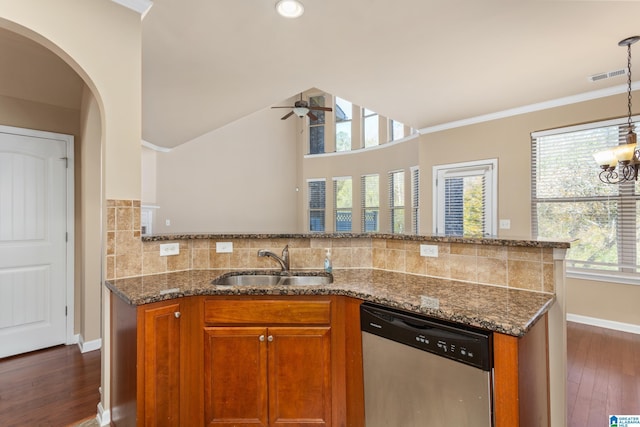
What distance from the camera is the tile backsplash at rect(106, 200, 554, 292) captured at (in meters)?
1.65

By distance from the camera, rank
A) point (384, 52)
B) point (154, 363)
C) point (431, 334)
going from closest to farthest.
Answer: point (431, 334) → point (154, 363) → point (384, 52)

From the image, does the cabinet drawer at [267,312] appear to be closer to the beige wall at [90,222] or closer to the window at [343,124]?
the beige wall at [90,222]

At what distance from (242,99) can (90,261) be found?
2321mm

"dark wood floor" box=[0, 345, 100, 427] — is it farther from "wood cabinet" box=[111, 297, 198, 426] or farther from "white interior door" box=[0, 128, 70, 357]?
"wood cabinet" box=[111, 297, 198, 426]


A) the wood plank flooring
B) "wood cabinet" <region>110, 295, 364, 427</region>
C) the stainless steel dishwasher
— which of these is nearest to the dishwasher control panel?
the stainless steel dishwasher

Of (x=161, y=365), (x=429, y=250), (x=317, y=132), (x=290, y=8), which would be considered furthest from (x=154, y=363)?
(x=317, y=132)

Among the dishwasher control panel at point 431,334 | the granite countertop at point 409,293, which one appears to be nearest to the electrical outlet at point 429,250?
the granite countertop at point 409,293

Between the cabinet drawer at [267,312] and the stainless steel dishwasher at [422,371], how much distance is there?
0.24 m

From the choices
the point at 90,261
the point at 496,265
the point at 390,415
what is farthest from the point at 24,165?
the point at 496,265

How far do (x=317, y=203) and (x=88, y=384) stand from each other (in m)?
6.39

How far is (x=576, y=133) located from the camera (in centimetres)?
376

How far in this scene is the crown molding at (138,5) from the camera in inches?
76.4

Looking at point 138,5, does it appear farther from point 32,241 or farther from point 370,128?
point 370,128

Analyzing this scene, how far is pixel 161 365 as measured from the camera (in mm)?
1594
